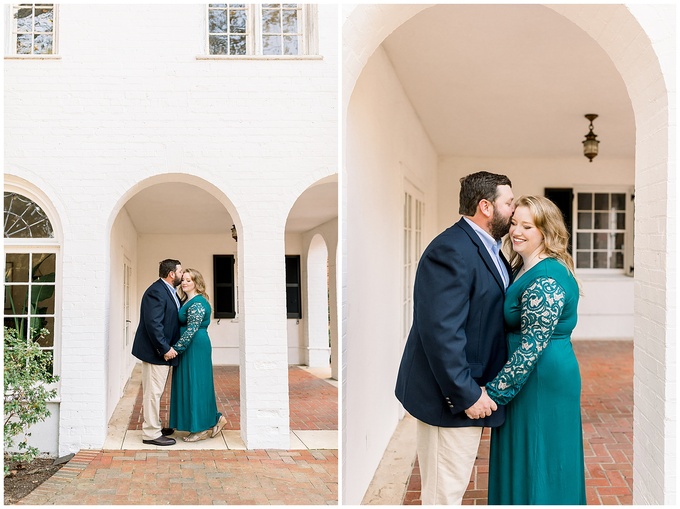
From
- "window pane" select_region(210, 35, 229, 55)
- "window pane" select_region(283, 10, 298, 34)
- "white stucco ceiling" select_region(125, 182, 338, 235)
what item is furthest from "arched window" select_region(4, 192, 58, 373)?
"window pane" select_region(283, 10, 298, 34)

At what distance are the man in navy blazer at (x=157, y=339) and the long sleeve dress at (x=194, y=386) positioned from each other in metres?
0.10

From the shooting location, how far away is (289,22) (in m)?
5.01

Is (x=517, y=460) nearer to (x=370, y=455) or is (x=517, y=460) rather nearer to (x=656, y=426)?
(x=656, y=426)

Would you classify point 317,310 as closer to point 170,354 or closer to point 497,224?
point 170,354

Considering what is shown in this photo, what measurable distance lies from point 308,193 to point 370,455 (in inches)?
107

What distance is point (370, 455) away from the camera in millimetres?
4336

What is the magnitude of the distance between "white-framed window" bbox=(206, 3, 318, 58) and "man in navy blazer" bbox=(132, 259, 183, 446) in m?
1.91

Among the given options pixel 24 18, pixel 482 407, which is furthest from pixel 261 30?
pixel 482 407

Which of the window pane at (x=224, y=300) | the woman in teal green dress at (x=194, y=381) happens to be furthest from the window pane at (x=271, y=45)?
the window pane at (x=224, y=300)

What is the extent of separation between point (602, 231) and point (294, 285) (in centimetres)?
600

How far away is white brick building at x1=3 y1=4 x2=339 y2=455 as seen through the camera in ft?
16.4

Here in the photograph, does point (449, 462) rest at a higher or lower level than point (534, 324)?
lower

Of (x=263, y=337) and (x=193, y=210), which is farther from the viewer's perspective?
(x=193, y=210)

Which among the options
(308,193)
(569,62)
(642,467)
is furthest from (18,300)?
(569,62)
